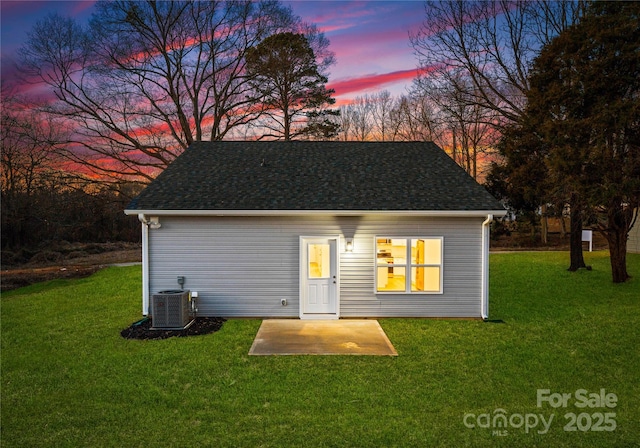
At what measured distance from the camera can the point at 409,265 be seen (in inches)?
374

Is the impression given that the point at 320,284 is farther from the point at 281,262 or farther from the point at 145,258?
the point at 145,258

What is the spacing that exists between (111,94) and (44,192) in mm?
5495

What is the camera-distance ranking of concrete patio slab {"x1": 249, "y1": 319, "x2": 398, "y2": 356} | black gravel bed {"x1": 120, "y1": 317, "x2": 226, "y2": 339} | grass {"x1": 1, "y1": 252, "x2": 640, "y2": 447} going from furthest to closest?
1. black gravel bed {"x1": 120, "y1": 317, "x2": 226, "y2": 339}
2. concrete patio slab {"x1": 249, "y1": 319, "x2": 398, "y2": 356}
3. grass {"x1": 1, "y1": 252, "x2": 640, "y2": 447}

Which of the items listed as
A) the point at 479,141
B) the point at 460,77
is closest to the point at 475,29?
the point at 460,77

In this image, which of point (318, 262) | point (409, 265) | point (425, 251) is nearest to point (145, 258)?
point (318, 262)

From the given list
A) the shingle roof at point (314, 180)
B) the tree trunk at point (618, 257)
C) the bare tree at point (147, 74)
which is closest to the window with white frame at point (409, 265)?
the shingle roof at point (314, 180)

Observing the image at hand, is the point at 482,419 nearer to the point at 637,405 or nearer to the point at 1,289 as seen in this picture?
the point at 637,405

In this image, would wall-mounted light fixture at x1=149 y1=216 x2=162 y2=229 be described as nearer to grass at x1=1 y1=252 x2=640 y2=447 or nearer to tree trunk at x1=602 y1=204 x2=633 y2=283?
grass at x1=1 y1=252 x2=640 y2=447

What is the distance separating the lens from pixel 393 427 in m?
4.66

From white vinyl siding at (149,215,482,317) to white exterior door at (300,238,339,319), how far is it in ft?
0.57

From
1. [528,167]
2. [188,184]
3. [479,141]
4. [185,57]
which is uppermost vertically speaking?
[185,57]

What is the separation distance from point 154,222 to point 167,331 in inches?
98.9

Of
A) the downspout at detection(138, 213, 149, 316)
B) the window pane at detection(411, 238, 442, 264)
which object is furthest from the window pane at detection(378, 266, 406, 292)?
the downspout at detection(138, 213, 149, 316)

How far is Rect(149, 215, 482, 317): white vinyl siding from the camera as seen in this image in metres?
9.44
